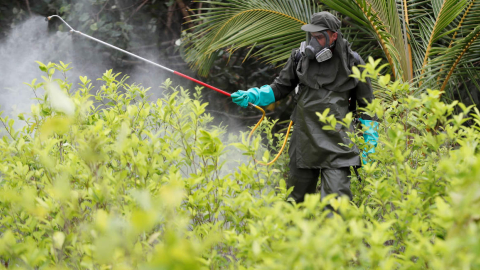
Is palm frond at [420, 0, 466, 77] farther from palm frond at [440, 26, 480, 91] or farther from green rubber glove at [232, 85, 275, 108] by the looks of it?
green rubber glove at [232, 85, 275, 108]

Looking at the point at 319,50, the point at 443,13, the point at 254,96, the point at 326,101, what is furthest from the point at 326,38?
the point at 443,13

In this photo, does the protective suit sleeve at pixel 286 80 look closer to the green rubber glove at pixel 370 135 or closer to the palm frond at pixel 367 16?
the green rubber glove at pixel 370 135

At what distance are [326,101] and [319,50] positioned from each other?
1.16 feet

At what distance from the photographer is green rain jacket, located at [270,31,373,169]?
2.79m

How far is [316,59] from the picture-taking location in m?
2.87

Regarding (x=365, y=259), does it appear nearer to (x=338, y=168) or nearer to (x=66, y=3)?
(x=338, y=168)

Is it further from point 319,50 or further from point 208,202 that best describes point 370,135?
point 208,202

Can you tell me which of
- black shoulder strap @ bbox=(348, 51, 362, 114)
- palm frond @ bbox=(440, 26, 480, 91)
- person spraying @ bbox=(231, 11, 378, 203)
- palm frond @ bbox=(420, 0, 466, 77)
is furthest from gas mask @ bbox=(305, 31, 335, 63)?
palm frond @ bbox=(440, 26, 480, 91)

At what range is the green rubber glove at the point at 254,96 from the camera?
308 centimetres

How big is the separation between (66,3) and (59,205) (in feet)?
16.0

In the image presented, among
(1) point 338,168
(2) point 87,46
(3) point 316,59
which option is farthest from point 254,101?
(2) point 87,46

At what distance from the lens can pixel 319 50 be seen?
2.85 metres

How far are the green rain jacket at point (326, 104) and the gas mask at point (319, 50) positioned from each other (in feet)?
0.20

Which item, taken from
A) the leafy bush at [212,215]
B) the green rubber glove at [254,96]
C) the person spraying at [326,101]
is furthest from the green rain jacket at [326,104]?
the leafy bush at [212,215]
